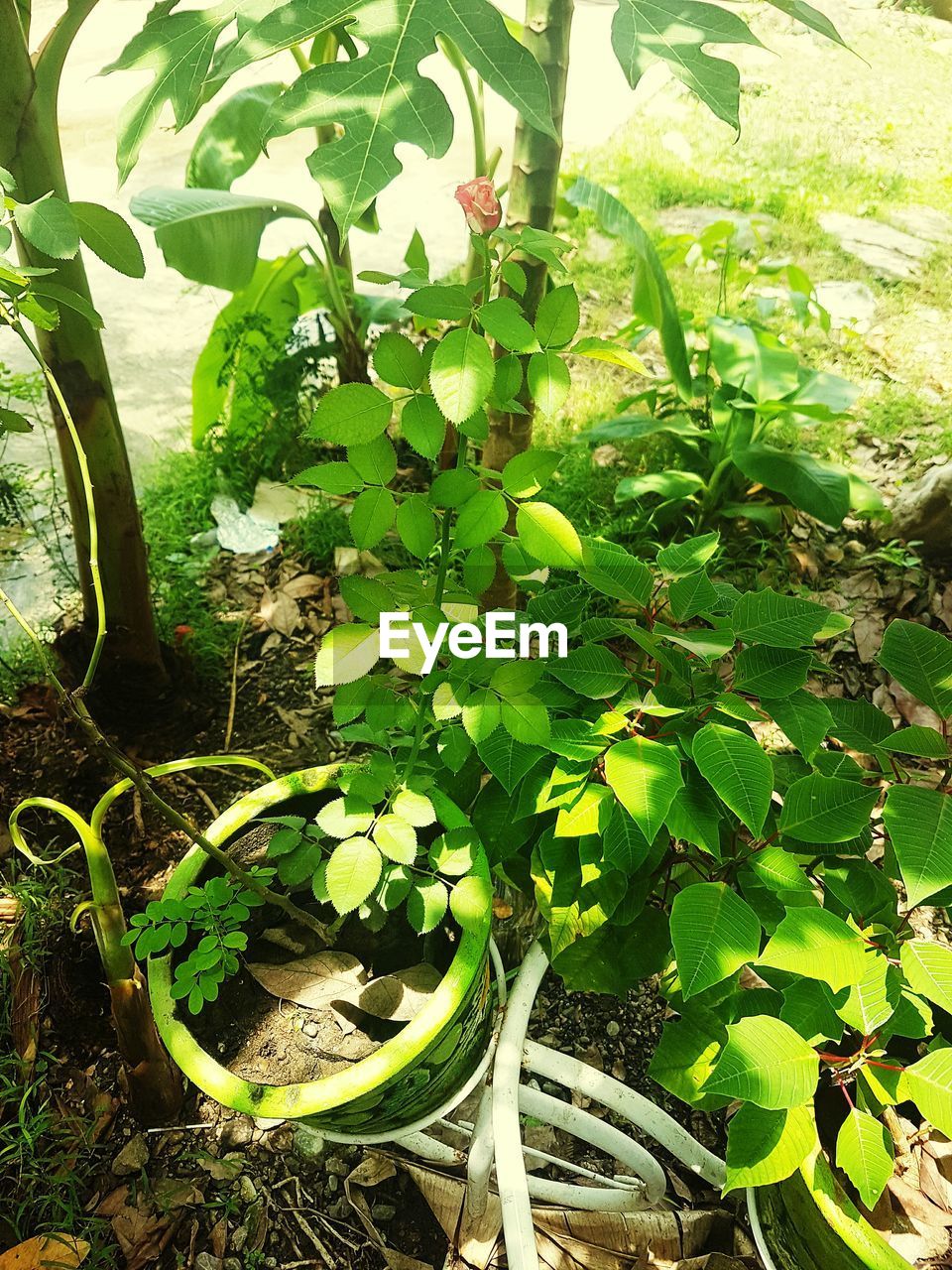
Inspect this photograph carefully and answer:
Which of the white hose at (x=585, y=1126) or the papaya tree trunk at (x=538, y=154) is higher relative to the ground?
the papaya tree trunk at (x=538, y=154)

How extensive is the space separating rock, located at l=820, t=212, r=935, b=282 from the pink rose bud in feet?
10.6

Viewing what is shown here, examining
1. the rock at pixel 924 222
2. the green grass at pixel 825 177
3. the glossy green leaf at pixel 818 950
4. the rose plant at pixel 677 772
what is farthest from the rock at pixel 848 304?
the glossy green leaf at pixel 818 950

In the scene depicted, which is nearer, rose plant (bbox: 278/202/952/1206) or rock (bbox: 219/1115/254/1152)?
rose plant (bbox: 278/202/952/1206)

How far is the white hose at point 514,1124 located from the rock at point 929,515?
1.75 m

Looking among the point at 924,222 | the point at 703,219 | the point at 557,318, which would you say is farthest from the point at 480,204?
the point at 924,222

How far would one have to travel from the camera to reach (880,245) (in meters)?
3.75

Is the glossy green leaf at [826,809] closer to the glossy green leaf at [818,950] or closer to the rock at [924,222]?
the glossy green leaf at [818,950]

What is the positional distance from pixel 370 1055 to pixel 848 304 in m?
3.14

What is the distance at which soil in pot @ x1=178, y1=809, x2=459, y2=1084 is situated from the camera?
1.08 metres

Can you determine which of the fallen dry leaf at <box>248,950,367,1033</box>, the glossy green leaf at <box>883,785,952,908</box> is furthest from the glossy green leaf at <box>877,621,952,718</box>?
the fallen dry leaf at <box>248,950,367,1033</box>

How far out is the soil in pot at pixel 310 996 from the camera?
1.08 meters

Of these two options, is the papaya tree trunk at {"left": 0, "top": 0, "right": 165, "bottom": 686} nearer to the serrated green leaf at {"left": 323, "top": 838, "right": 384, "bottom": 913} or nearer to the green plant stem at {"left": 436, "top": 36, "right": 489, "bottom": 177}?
the serrated green leaf at {"left": 323, "top": 838, "right": 384, "bottom": 913}

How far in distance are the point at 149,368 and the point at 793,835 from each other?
2.73 meters

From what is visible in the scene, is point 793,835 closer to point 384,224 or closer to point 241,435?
point 241,435
